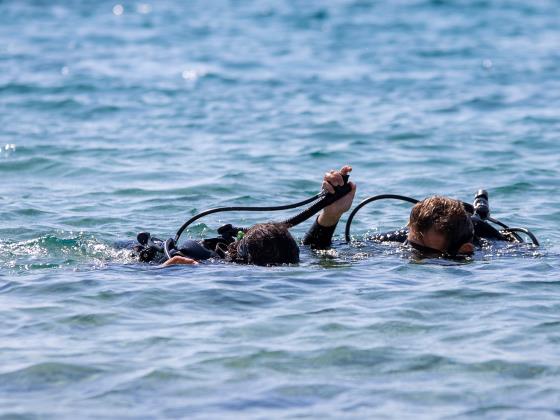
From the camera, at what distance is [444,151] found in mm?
11703

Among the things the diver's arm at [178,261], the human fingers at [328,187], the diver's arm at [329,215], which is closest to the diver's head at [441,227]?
the diver's arm at [329,215]

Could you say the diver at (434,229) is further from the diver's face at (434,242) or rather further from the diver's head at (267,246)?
the diver's head at (267,246)

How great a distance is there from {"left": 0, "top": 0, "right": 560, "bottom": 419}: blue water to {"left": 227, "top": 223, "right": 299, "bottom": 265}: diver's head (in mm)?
122

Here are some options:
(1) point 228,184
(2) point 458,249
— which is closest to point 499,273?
(2) point 458,249

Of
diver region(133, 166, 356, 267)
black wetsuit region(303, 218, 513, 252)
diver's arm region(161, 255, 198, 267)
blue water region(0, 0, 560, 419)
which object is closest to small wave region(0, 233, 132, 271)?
blue water region(0, 0, 560, 419)

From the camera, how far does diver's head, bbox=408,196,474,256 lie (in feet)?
22.1

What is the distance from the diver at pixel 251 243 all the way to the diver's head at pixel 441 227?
466 mm

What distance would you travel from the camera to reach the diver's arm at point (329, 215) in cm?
679

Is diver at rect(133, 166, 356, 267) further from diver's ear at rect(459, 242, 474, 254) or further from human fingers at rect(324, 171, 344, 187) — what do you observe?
diver's ear at rect(459, 242, 474, 254)

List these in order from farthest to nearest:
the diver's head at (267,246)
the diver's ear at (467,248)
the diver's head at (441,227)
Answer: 1. the diver's ear at (467,248)
2. the diver's head at (441,227)
3. the diver's head at (267,246)

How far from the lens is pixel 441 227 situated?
22.2 feet

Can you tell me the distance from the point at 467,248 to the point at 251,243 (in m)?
1.43

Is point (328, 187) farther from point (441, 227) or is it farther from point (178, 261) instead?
point (178, 261)

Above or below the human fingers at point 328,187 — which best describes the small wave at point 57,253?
below
